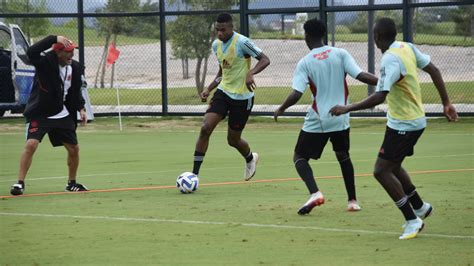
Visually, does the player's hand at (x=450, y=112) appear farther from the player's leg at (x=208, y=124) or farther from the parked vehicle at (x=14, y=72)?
the parked vehicle at (x=14, y=72)

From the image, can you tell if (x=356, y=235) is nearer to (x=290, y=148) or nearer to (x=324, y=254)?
(x=324, y=254)

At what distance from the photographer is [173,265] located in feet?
29.1

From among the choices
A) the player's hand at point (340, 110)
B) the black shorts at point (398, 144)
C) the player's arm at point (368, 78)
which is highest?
the player's arm at point (368, 78)

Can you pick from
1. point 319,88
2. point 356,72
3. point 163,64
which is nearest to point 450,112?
point 356,72

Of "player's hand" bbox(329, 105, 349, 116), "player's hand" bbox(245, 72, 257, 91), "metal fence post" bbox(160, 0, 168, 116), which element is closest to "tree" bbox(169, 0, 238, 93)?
"metal fence post" bbox(160, 0, 168, 116)

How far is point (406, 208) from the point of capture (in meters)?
10.1

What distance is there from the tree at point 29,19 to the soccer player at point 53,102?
16.1 m

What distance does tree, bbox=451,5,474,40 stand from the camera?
26.6m

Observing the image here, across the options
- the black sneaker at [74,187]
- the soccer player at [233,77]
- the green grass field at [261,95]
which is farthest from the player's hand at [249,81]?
the green grass field at [261,95]

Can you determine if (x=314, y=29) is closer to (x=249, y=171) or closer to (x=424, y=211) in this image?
(x=424, y=211)

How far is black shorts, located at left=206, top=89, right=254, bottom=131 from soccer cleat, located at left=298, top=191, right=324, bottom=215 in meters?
3.53

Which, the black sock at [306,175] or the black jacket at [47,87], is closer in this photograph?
the black sock at [306,175]

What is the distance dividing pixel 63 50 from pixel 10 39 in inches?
548

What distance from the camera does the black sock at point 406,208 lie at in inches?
396
